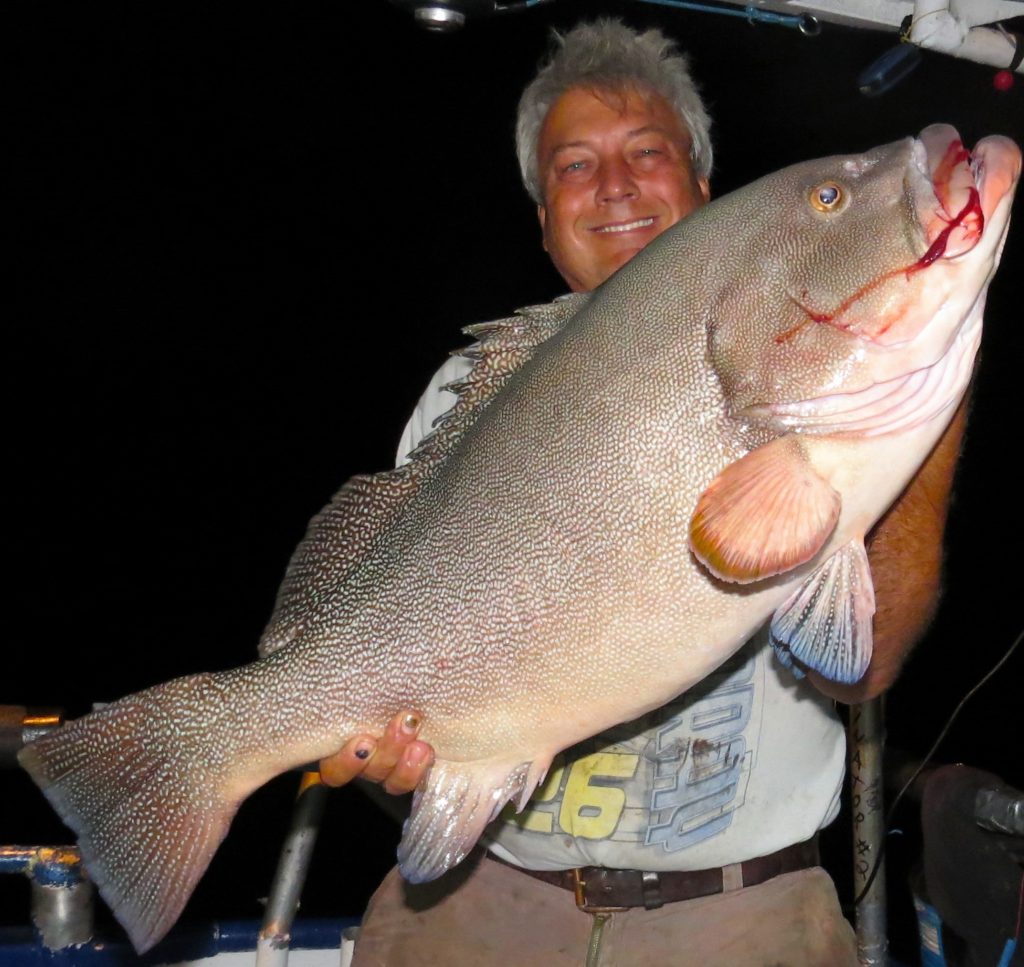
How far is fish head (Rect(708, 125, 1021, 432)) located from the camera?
5.50ft

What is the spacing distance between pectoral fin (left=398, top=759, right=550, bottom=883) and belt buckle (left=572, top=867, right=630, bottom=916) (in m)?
0.62

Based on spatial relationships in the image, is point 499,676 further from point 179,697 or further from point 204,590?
point 204,590

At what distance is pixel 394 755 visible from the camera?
1989 millimetres

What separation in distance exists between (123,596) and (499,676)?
12834 millimetres

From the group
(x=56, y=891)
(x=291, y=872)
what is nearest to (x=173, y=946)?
(x=56, y=891)

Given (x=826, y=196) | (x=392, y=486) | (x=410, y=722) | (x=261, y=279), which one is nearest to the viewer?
(x=826, y=196)

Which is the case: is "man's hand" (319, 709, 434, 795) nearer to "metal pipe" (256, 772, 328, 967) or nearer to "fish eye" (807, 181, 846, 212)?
"metal pipe" (256, 772, 328, 967)

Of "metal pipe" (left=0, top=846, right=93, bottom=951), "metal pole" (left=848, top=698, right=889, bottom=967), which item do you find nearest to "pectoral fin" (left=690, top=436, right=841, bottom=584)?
"metal pole" (left=848, top=698, right=889, bottom=967)

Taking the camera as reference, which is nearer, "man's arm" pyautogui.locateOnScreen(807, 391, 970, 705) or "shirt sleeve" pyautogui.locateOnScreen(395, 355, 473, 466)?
"man's arm" pyautogui.locateOnScreen(807, 391, 970, 705)

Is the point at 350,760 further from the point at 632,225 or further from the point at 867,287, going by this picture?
the point at 632,225

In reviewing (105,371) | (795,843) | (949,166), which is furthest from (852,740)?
(105,371)

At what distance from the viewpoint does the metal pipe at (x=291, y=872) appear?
2688 millimetres

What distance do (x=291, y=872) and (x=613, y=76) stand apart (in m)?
2.45

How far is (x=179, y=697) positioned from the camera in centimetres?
203
